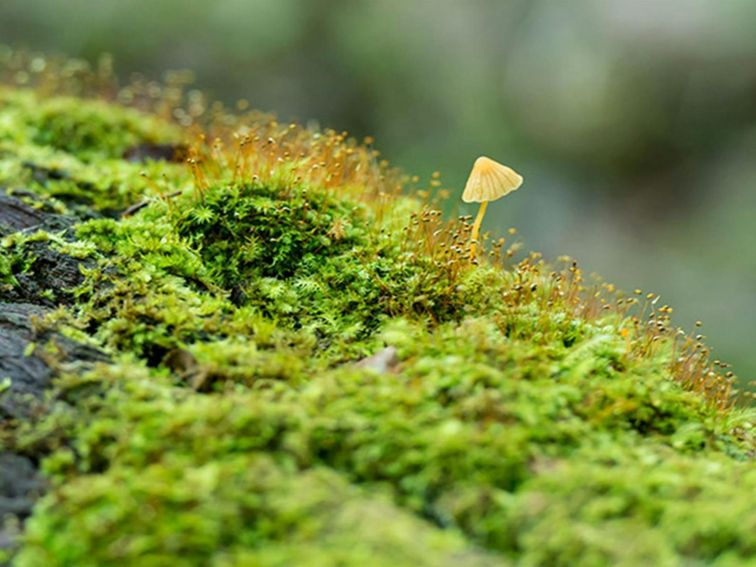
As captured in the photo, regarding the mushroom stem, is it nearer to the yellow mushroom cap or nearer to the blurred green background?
the yellow mushroom cap

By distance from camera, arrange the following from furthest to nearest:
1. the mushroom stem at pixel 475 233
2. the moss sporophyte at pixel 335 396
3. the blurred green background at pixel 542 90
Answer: the blurred green background at pixel 542 90 < the mushroom stem at pixel 475 233 < the moss sporophyte at pixel 335 396

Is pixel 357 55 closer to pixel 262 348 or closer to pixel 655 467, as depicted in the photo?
pixel 262 348

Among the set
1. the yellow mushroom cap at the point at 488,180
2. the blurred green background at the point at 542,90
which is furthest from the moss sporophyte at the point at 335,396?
the blurred green background at the point at 542,90

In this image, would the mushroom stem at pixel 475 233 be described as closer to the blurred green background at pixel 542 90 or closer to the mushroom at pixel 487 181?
the mushroom at pixel 487 181

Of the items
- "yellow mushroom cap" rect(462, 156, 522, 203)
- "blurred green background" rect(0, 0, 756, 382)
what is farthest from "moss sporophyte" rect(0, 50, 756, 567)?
"blurred green background" rect(0, 0, 756, 382)

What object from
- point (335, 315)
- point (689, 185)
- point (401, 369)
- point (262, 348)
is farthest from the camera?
point (689, 185)

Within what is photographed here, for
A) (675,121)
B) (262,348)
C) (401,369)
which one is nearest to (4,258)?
(262,348)
